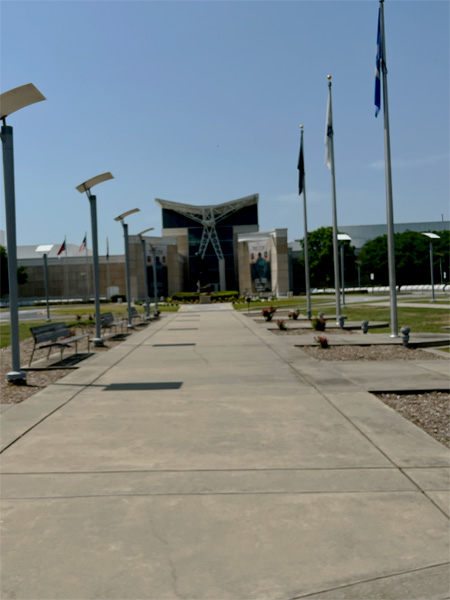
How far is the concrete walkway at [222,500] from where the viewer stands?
3.25m

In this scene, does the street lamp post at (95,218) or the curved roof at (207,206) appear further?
the curved roof at (207,206)

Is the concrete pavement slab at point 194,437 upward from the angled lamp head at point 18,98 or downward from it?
downward

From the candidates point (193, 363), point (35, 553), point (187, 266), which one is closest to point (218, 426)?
point (35, 553)

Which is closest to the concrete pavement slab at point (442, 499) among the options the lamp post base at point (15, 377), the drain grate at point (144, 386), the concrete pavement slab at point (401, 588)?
the concrete pavement slab at point (401, 588)

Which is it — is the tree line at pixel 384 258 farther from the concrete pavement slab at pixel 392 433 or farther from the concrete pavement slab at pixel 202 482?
the concrete pavement slab at pixel 202 482

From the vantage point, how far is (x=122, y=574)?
3.31 m

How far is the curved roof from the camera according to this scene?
112m

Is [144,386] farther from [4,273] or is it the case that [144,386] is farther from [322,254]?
[4,273]

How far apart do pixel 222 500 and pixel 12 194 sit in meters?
8.20

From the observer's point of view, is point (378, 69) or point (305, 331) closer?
point (378, 69)

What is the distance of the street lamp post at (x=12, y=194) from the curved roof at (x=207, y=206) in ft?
334

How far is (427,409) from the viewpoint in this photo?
789 centimetres

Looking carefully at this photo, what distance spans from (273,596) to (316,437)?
3.32m

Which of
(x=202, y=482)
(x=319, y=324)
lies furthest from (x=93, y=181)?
(x=202, y=482)
